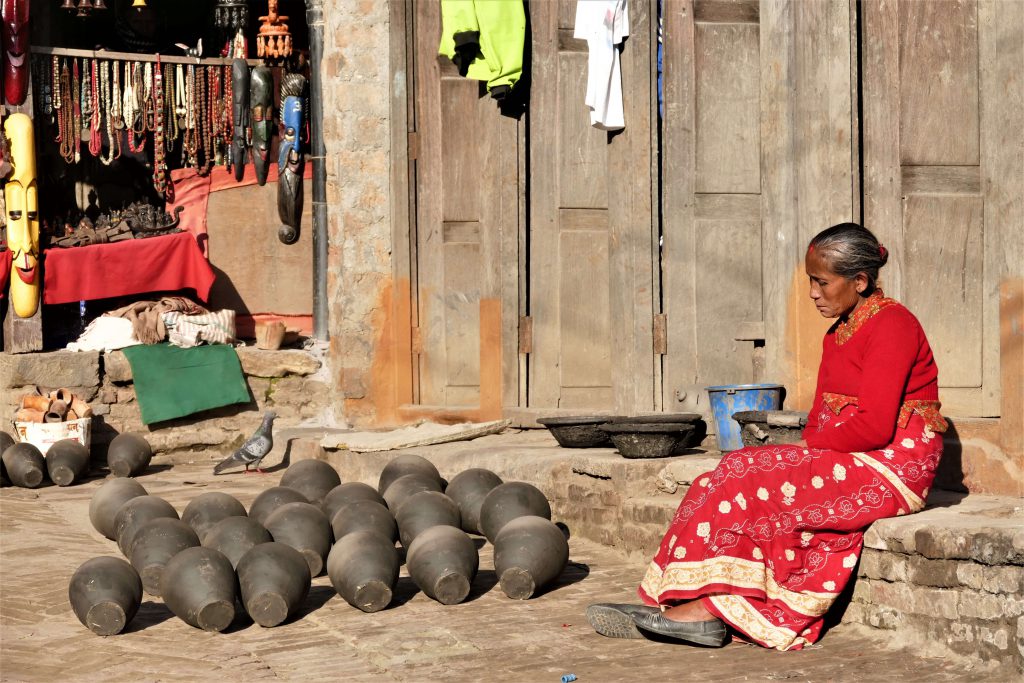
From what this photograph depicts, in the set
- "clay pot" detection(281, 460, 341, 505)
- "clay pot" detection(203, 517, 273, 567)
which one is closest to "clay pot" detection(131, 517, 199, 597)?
"clay pot" detection(203, 517, 273, 567)

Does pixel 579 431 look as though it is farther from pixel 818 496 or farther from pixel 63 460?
pixel 63 460

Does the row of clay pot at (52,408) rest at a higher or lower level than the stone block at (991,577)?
higher

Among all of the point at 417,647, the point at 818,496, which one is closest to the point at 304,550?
the point at 417,647

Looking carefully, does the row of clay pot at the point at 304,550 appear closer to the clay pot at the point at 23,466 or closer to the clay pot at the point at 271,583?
the clay pot at the point at 271,583

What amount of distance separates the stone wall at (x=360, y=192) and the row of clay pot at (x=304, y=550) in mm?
3227

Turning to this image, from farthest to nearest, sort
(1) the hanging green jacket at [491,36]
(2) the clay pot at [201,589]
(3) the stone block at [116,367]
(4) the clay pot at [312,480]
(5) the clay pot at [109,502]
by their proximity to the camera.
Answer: (3) the stone block at [116,367] → (1) the hanging green jacket at [491,36] → (4) the clay pot at [312,480] → (5) the clay pot at [109,502] → (2) the clay pot at [201,589]

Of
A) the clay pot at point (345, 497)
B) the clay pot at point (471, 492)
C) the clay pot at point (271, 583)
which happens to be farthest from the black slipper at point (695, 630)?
the clay pot at point (345, 497)

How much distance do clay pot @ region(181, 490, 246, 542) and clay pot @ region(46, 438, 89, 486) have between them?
10.4 feet

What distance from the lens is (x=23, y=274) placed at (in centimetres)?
1114

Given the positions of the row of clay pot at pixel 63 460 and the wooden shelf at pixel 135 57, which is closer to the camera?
Answer: the row of clay pot at pixel 63 460

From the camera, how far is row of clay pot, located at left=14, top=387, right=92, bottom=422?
10531 mm

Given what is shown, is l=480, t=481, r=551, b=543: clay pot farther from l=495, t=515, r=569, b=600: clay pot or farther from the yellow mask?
the yellow mask

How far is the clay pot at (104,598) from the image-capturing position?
223 inches

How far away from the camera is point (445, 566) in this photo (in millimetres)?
6000
